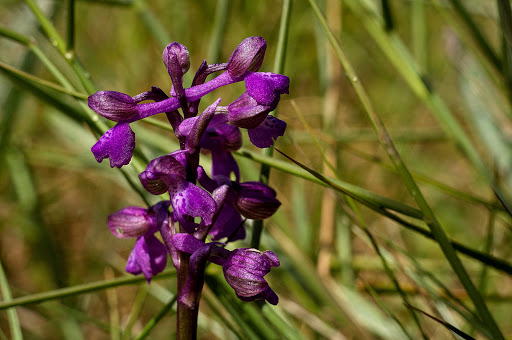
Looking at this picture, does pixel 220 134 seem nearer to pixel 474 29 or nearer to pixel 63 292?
pixel 63 292

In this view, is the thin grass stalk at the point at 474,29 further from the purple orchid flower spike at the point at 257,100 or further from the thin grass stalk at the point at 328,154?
the purple orchid flower spike at the point at 257,100

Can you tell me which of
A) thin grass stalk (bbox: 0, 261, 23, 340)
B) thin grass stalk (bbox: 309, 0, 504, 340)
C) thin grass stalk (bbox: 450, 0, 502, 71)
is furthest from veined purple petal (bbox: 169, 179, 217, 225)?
thin grass stalk (bbox: 450, 0, 502, 71)

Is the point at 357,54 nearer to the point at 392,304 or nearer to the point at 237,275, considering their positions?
the point at 392,304

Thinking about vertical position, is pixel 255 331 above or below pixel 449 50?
below

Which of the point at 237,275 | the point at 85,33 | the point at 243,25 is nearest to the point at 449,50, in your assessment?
the point at 243,25

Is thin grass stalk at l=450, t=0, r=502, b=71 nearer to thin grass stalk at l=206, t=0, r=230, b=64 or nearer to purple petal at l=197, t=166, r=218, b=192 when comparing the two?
thin grass stalk at l=206, t=0, r=230, b=64

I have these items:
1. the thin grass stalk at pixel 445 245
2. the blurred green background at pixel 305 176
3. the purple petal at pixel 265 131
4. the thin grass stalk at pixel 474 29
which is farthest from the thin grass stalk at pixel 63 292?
the thin grass stalk at pixel 474 29

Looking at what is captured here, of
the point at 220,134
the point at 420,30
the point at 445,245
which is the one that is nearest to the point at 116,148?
the point at 220,134
